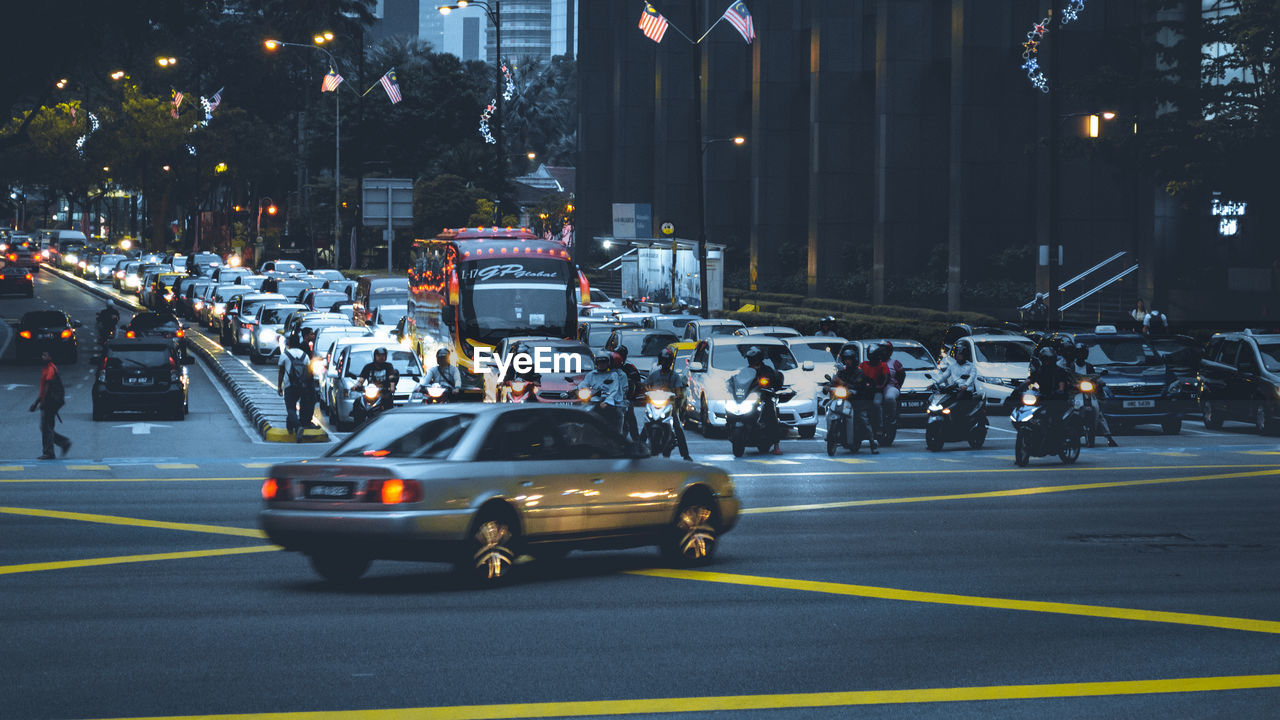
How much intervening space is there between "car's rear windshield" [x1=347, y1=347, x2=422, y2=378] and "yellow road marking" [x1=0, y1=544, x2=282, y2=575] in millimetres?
16610

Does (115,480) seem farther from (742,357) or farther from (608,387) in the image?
(742,357)

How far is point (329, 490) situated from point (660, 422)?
1196 centimetres

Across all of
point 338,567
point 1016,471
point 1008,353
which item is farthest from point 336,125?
point 338,567

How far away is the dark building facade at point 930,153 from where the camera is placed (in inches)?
2141

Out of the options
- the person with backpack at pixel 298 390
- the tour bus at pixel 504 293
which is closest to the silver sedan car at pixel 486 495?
the person with backpack at pixel 298 390

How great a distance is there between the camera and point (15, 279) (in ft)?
281

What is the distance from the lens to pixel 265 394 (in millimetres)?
37250

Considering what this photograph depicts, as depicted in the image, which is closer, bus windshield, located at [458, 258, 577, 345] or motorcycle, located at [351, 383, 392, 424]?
motorcycle, located at [351, 383, 392, 424]

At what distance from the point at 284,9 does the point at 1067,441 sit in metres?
88.3

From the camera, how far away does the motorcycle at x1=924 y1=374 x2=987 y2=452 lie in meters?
27.0

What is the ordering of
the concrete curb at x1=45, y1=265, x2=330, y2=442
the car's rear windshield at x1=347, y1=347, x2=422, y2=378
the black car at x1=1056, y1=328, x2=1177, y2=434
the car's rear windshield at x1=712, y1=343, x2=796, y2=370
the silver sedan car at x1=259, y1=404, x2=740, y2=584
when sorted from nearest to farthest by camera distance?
the silver sedan car at x1=259, y1=404, x2=740, y2=584 → the concrete curb at x1=45, y1=265, x2=330, y2=442 → the black car at x1=1056, y1=328, x2=1177, y2=434 → the car's rear windshield at x1=712, y1=343, x2=796, y2=370 → the car's rear windshield at x1=347, y1=347, x2=422, y2=378

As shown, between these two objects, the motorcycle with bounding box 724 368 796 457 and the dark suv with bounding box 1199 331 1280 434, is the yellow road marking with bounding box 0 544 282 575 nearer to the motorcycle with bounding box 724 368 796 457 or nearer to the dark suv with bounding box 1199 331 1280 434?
the motorcycle with bounding box 724 368 796 457

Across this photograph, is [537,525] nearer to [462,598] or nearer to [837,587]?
[462,598]

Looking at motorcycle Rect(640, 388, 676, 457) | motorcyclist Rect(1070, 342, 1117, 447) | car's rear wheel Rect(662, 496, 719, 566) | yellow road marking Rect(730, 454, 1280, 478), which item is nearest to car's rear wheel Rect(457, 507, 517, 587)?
car's rear wheel Rect(662, 496, 719, 566)
